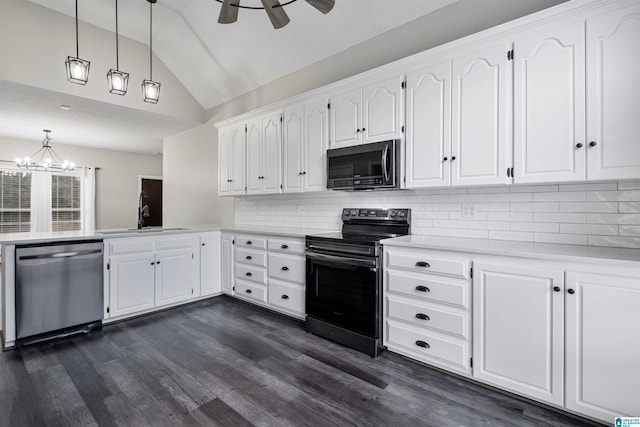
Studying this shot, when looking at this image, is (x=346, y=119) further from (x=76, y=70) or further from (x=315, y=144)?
(x=76, y=70)

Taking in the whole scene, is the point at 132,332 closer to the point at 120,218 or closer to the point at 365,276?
the point at 365,276

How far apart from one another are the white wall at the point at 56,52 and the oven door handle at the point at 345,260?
359 cm

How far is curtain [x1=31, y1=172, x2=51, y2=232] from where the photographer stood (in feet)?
22.1

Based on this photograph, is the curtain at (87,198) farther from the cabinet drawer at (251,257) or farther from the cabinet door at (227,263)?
the cabinet drawer at (251,257)

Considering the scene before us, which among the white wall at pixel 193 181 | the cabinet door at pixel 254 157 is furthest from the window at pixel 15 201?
the cabinet door at pixel 254 157

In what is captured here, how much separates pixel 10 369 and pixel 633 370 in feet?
13.1

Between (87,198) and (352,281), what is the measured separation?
741 cm

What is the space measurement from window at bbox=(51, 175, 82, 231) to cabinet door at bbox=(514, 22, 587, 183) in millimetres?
8671

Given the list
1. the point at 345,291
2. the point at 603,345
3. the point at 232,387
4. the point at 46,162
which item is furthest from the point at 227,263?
the point at 46,162

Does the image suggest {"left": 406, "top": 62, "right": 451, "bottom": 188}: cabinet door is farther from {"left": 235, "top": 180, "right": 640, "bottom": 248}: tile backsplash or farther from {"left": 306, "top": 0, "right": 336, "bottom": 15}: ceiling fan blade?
{"left": 306, "top": 0, "right": 336, "bottom": 15}: ceiling fan blade

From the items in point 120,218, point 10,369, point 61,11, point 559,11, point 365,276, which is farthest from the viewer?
point 120,218

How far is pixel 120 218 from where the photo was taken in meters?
7.85

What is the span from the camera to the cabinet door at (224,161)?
441cm

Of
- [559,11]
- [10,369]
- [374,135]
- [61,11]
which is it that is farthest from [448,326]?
[61,11]
